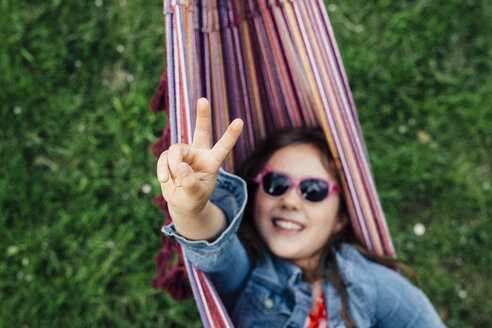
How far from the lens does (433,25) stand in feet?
9.30

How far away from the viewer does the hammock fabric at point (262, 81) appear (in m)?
1.47

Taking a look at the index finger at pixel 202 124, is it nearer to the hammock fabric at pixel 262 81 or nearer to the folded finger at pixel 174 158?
the folded finger at pixel 174 158

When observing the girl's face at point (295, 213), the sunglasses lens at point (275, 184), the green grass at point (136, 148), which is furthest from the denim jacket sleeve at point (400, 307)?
the green grass at point (136, 148)

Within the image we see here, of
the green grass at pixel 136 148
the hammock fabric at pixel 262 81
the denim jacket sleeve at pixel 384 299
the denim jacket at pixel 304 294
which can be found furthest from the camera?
the green grass at pixel 136 148

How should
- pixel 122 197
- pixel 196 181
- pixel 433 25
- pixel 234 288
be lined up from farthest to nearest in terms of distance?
pixel 433 25 → pixel 122 197 → pixel 234 288 → pixel 196 181

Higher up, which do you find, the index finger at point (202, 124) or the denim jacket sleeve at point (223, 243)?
the index finger at point (202, 124)

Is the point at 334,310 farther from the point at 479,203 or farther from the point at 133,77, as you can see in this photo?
the point at 133,77

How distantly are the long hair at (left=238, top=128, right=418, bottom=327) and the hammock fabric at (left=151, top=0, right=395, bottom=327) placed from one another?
4 centimetres

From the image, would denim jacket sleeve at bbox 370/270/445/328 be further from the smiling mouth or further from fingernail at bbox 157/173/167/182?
fingernail at bbox 157/173/167/182

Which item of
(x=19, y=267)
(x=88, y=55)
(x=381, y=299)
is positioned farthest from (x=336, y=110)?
(x=19, y=267)

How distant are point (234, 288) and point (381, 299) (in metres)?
0.62

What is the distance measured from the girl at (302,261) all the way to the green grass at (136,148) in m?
0.74

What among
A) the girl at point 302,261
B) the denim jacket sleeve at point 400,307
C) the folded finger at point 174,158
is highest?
the folded finger at point 174,158

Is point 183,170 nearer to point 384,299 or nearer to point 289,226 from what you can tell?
point 289,226
